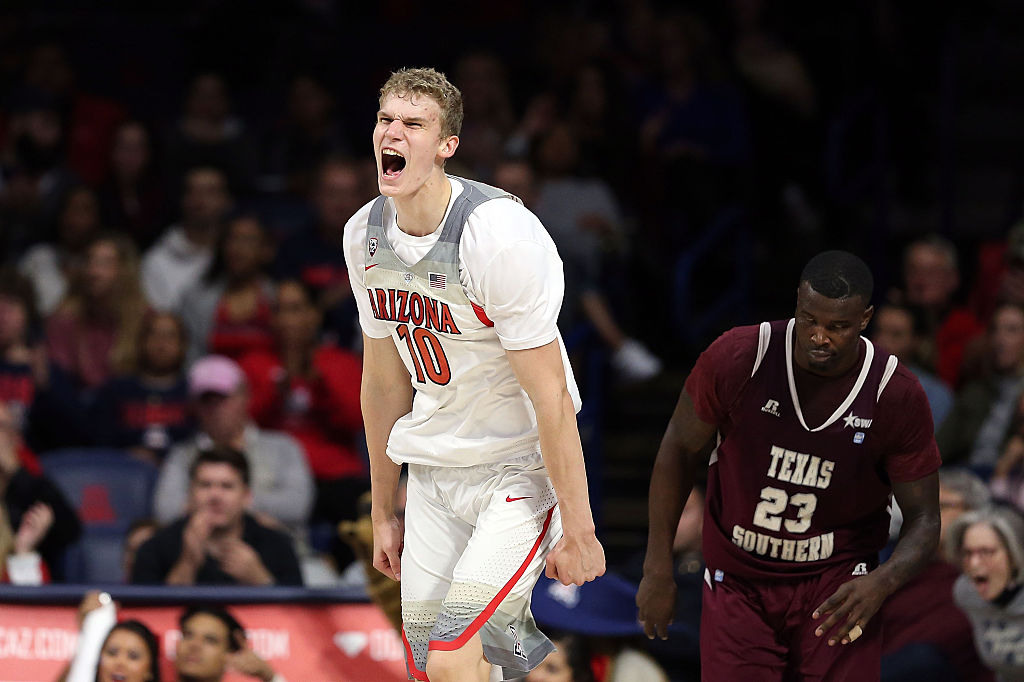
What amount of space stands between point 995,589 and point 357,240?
10.7 feet

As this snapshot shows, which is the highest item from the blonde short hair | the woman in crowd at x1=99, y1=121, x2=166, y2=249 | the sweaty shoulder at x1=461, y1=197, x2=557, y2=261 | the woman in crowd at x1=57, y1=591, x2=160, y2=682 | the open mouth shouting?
the woman in crowd at x1=99, y1=121, x2=166, y2=249

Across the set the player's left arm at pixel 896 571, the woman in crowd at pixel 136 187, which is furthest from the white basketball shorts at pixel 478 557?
the woman in crowd at pixel 136 187

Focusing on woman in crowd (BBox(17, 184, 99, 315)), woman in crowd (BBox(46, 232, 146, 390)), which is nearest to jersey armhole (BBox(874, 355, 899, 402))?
woman in crowd (BBox(46, 232, 146, 390))

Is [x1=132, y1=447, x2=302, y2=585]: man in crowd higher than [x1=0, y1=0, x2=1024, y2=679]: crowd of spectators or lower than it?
lower

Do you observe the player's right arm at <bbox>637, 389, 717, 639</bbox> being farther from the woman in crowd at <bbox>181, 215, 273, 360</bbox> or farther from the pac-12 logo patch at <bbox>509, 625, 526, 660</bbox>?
the woman in crowd at <bbox>181, 215, 273, 360</bbox>

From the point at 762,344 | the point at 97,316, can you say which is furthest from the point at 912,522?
the point at 97,316

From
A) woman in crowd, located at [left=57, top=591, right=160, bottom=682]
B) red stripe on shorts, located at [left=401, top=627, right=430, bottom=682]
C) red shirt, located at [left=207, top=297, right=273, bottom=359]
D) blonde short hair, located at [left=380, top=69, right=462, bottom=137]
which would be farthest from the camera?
red shirt, located at [left=207, top=297, right=273, bottom=359]

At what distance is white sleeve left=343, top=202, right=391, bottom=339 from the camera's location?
4207 millimetres

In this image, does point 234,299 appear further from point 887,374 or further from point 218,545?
point 887,374

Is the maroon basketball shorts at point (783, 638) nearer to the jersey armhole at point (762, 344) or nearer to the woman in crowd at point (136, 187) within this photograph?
the jersey armhole at point (762, 344)

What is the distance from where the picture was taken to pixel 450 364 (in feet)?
13.6

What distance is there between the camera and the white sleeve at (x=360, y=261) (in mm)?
4207

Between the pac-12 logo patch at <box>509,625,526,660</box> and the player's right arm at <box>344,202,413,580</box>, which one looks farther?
the player's right arm at <box>344,202,413,580</box>

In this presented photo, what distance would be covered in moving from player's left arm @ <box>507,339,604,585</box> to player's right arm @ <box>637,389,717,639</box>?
0.58 m
